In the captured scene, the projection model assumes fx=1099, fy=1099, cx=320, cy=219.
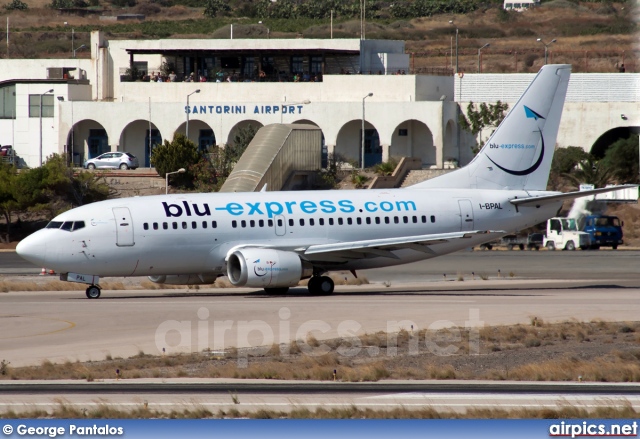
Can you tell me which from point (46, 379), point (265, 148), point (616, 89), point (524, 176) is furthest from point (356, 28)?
point (46, 379)

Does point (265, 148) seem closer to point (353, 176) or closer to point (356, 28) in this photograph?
point (353, 176)

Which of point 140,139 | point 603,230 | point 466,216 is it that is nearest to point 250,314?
point 466,216

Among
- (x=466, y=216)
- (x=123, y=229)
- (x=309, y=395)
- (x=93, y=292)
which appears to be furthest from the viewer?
(x=466, y=216)

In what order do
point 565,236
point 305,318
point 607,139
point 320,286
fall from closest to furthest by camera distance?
point 305,318 < point 320,286 < point 565,236 < point 607,139

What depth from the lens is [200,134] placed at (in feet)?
356

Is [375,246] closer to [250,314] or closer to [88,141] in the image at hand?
[250,314]

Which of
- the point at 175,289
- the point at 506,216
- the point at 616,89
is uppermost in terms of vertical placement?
the point at 616,89

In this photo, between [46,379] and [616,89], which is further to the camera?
[616,89]

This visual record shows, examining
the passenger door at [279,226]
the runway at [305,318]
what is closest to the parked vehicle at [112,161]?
the runway at [305,318]

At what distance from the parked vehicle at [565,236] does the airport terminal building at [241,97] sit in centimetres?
2460

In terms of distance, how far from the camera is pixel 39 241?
42.8 m

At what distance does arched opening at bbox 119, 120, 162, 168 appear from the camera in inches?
4294

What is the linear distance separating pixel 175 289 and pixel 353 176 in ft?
151

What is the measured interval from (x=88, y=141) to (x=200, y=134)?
11506 millimetres
